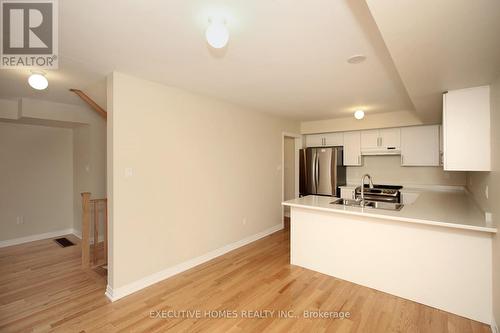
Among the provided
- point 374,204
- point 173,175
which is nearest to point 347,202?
point 374,204

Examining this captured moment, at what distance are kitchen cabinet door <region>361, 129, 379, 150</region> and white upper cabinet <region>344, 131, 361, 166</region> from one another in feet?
0.26

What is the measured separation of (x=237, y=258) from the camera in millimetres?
3477

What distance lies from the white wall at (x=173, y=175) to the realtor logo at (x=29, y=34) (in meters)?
0.57

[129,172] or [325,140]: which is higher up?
[325,140]

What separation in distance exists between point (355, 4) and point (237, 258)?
10.7 ft

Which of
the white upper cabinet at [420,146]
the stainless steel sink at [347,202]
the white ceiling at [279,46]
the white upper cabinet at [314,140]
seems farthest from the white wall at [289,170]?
the white ceiling at [279,46]

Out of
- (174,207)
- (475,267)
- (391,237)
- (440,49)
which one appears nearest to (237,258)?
(174,207)

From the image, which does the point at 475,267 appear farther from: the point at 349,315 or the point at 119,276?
the point at 119,276

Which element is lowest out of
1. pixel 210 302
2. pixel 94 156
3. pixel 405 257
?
pixel 210 302

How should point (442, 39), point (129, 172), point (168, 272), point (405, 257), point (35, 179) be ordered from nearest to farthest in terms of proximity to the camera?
point (442, 39), point (405, 257), point (129, 172), point (168, 272), point (35, 179)

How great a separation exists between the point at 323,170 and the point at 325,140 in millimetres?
757

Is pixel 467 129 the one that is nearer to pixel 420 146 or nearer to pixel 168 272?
pixel 420 146

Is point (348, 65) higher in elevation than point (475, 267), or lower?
higher

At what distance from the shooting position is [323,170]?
5.15m
